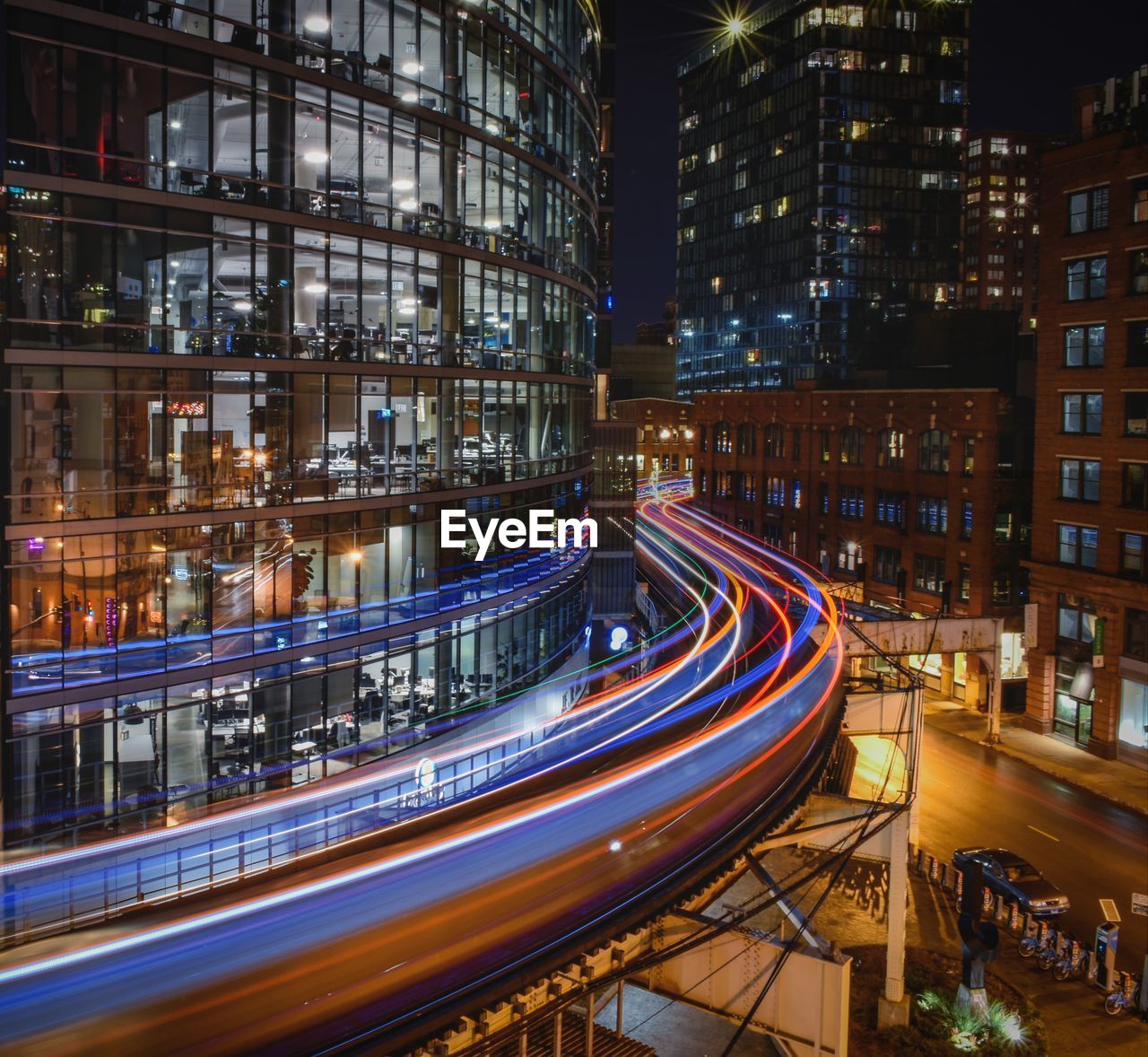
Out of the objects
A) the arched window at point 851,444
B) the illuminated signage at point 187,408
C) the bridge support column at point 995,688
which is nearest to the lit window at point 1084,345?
the bridge support column at point 995,688

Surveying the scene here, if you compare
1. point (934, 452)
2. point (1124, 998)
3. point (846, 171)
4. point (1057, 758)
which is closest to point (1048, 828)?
point (1057, 758)

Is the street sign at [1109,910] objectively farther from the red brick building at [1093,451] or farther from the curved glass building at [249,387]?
the red brick building at [1093,451]

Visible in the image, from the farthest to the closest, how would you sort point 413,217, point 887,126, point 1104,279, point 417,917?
point 887,126 < point 1104,279 < point 413,217 < point 417,917

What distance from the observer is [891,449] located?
5509 cm

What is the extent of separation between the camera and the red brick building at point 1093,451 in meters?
38.1

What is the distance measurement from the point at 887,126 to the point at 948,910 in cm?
12949

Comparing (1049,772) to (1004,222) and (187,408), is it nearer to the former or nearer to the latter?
(187,408)

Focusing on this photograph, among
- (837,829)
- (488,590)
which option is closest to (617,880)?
(837,829)

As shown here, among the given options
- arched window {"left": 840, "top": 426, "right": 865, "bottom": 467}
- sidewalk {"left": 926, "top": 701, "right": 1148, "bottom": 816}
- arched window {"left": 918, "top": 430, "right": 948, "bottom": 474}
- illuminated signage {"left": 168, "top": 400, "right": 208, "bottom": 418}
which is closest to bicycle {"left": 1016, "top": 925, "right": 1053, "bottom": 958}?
sidewalk {"left": 926, "top": 701, "right": 1148, "bottom": 816}

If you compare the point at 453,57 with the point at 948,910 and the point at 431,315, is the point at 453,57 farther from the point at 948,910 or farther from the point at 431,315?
the point at 948,910

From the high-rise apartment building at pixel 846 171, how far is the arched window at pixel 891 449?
79333 mm

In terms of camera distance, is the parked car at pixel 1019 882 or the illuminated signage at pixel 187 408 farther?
the parked car at pixel 1019 882

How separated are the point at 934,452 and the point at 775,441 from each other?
622 inches

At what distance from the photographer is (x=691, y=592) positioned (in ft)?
158
